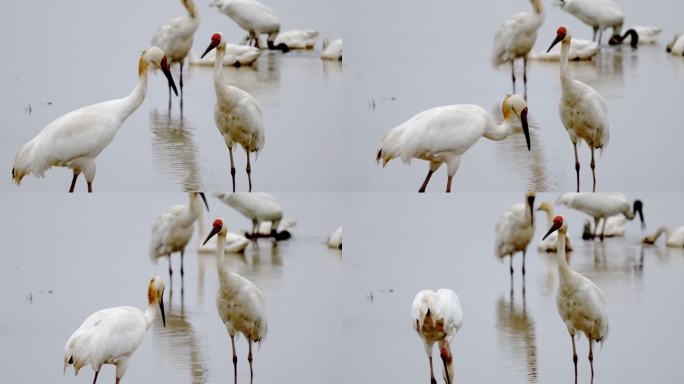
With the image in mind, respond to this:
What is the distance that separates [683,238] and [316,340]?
2.53 meters

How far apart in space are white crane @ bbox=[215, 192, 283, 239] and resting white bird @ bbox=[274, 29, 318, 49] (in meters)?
0.99

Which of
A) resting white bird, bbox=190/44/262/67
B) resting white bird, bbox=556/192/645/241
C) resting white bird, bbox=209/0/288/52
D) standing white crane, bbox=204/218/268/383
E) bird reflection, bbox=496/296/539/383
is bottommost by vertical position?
bird reflection, bbox=496/296/539/383

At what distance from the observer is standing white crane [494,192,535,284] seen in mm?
10383

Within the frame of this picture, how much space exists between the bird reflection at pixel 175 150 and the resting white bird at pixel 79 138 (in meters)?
0.48

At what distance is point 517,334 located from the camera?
32.9 ft

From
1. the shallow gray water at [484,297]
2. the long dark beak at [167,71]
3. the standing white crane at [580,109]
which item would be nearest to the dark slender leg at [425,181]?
the shallow gray water at [484,297]

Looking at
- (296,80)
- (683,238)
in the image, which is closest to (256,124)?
(296,80)

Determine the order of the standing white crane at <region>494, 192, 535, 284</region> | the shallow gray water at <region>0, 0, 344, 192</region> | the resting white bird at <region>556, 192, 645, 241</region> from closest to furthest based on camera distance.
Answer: the shallow gray water at <region>0, 0, 344, 192</region>
the resting white bird at <region>556, 192, 645, 241</region>
the standing white crane at <region>494, 192, 535, 284</region>

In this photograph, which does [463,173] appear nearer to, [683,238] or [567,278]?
[567,278]

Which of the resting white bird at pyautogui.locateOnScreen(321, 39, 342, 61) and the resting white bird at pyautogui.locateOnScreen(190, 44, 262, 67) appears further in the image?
the resting white bird at pyautogui.locateOnScreen(321, 39, 342, 61)

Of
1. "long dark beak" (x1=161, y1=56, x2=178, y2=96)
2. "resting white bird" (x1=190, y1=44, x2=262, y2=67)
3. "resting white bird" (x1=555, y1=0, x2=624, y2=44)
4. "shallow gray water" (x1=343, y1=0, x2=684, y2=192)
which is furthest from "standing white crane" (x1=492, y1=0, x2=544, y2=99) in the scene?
"long dark beak" (x1=161, y1=56, x2=178, y2=96)

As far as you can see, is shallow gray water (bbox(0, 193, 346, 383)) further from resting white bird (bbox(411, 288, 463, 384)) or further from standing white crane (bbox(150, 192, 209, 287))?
resting white bird (bbox(411, 288, 463, 384))

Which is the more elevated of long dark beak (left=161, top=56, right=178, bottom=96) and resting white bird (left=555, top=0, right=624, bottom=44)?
resting white bird (left=555, top=0, right=624, bottom=44)

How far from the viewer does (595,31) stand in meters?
10.8
